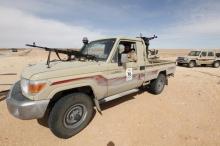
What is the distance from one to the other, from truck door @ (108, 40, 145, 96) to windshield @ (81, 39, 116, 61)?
22 centimetres

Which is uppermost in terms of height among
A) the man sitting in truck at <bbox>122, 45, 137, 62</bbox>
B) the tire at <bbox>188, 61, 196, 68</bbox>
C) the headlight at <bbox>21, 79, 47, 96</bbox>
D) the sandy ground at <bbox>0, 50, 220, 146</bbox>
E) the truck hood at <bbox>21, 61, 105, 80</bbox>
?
the man sitting in truck at <bbox>122, 45, 137, 62</bbox>

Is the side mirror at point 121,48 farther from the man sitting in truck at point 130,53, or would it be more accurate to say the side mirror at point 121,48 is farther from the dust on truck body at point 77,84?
the man sitting in truck at point 130,53

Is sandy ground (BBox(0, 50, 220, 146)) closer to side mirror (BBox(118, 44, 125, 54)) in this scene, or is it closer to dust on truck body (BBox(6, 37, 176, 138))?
dust on truck body (BBox(6, 37, 176, 138))

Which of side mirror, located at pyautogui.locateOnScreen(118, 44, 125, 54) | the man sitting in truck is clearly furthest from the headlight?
the man sitting in truck

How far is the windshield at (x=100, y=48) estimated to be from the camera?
170 inches

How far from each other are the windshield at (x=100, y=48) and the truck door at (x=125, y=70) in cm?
22

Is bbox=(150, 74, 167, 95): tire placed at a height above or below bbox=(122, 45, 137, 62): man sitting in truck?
below

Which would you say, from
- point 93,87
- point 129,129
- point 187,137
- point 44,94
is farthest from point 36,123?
point 187,137

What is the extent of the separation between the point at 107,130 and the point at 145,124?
3.35 ft

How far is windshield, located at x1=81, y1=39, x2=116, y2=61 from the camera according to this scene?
433 cm

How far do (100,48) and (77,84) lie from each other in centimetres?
165

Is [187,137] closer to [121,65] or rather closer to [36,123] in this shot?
[121,65]

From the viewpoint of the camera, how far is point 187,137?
3.63 metres

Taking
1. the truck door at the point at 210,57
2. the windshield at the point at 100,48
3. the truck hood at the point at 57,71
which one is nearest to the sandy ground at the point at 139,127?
the truck hood at the point at 57,71
